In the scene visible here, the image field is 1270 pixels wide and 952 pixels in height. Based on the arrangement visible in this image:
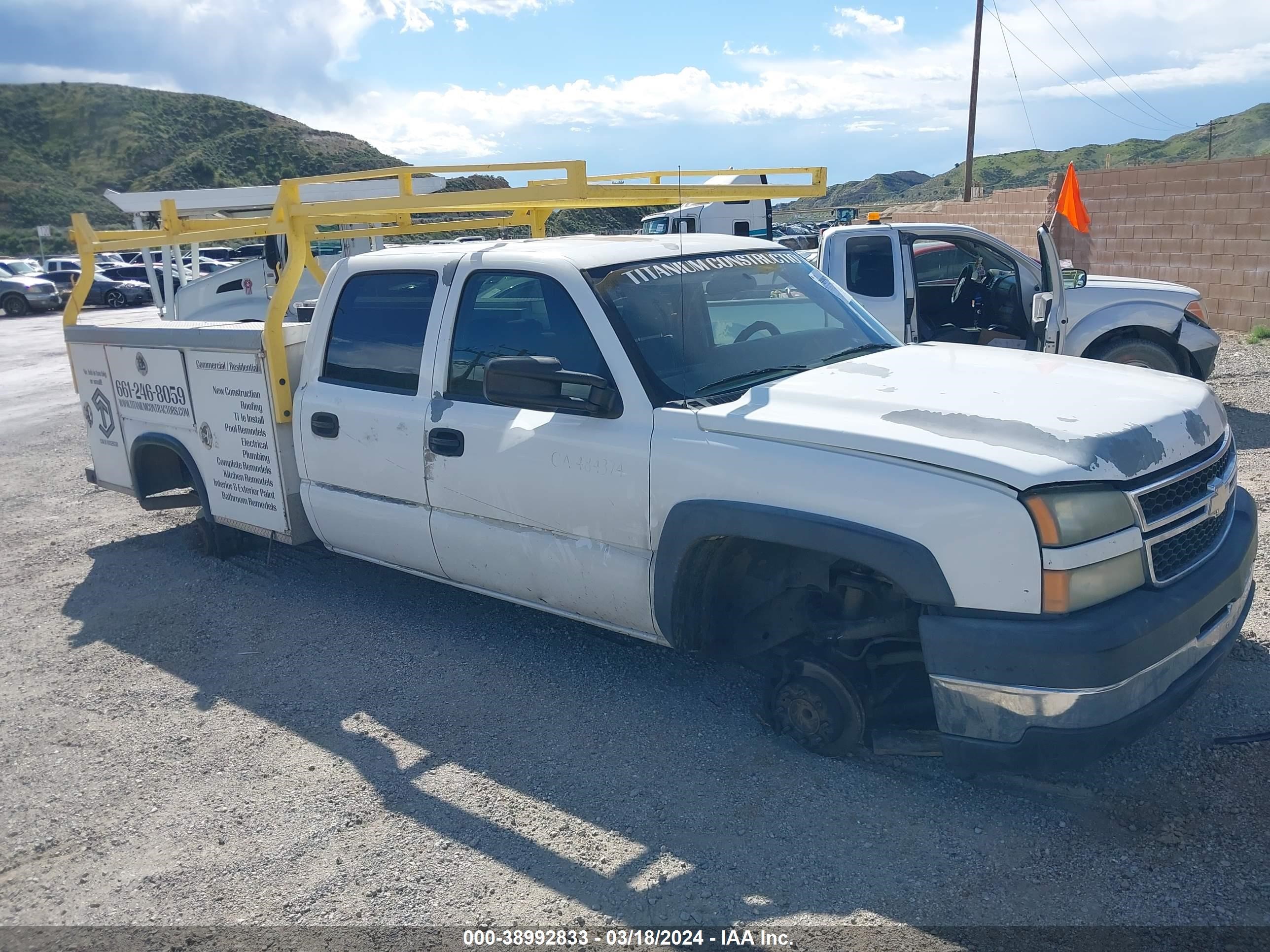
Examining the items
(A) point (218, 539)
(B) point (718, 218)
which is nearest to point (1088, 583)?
(A) point (218, 539)

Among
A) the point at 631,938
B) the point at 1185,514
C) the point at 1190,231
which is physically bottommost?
the point at 631,938

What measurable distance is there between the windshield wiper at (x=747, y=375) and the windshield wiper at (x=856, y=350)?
108mm

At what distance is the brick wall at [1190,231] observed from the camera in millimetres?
13734

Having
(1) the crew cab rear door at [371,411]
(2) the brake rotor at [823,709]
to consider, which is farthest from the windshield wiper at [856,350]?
(1) the crew cab rear door at [371,411]

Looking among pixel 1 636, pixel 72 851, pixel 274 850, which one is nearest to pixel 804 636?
pixel 274 850

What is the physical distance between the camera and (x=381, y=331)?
4.92 meters

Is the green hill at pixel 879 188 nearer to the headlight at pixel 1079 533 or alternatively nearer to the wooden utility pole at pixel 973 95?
the wooden utility pole at pixel 973 95

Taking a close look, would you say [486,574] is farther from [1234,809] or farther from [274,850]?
[1234,809]

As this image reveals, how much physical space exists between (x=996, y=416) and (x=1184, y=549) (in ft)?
2.51

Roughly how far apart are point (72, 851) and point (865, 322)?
380 centimetres

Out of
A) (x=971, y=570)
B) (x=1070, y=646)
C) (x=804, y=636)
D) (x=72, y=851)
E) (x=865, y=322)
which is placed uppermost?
(x=865, y=322)

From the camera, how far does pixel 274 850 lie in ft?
11.4

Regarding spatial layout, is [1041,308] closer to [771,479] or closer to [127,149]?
[771,479]

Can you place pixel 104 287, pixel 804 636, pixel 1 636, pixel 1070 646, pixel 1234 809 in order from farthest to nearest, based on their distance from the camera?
pixel 104 287 → pixel 1 636 → pixel 804 636 → pixel 1234 809 → pixel 1070 646
